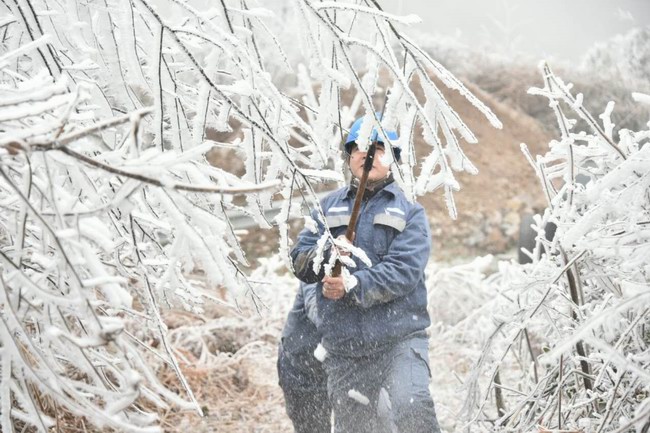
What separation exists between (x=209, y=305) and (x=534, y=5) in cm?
2592

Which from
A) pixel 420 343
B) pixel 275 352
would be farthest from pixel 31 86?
pixel 275 352

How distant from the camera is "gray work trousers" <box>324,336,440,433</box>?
7.98 ft

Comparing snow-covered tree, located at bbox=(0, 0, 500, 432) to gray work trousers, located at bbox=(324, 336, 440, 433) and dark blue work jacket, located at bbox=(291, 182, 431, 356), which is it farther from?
gray work trousers, located at bbox=(324, 336, 440, 433)

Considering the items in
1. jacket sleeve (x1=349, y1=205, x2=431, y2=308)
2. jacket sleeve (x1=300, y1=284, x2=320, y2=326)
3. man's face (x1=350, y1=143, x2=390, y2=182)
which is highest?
man's face (x1=350, y1=143, x2=390, y2=182)

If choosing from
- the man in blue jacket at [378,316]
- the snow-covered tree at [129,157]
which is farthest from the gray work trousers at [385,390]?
the snow-covered tree at [129,157]

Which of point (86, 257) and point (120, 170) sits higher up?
point (120, 170)

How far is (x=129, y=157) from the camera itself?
1259mm

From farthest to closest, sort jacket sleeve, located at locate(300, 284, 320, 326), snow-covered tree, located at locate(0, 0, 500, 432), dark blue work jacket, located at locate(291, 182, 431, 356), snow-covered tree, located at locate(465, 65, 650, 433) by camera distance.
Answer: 1. jacket sleeve, located at locate(300, 284, 320, 326)
2. dark blue work jacket, located at locate(291, 182, 431, 356)
3. snow-covered tree, located at locate(465, 65, 650, 433)
4. snow-covered tree, located at locate(0, 0, 500, 432)

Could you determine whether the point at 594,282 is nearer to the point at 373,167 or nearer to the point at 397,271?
the point at 397,271

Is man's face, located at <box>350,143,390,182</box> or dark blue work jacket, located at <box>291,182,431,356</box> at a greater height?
man's face, located at <box>350,143,390,182</box>

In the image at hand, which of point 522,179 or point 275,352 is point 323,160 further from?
point 522,179

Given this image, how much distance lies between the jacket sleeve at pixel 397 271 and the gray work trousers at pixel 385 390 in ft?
0.81

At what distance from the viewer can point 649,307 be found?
158 cm

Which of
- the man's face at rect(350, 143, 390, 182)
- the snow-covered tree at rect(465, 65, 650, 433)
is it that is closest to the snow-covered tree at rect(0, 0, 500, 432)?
the snow-covered tree at rect(465, 65, 650, 433)
